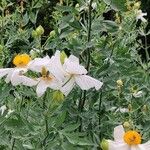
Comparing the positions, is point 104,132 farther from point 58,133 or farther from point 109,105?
point 58,133

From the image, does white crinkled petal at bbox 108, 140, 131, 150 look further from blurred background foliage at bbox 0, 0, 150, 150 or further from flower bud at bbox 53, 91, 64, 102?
flower bud at bbox 53, 91, 64, 102

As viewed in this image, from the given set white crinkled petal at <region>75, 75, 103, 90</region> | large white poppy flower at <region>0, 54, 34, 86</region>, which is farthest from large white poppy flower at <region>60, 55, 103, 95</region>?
large white poppy flower at <region>0, 54, 34, 86</region>

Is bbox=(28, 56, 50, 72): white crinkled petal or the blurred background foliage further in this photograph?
the blurred background foliage

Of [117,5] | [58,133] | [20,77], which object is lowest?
[58,133]

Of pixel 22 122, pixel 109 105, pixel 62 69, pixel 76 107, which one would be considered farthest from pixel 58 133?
pixel 109 105

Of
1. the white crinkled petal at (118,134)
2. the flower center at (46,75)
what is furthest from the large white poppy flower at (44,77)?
the white crinkled petal at (118,134)

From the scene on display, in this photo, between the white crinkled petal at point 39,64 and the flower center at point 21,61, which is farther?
the flower center at point 21,61

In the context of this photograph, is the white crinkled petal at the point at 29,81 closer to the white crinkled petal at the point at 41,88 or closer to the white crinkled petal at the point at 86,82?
the white crinkled petal at the point at 41,88

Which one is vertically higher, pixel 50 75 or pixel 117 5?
pixel 117 5
